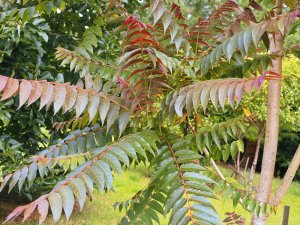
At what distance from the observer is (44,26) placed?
3178mm

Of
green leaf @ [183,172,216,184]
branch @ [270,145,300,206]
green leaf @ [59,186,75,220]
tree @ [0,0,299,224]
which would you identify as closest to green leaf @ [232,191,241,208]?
tree @ [0,0,299,224]

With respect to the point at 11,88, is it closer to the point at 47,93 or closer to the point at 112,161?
the point at 47,93

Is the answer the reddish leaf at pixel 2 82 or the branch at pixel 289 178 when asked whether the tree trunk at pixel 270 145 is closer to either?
the branch at pixel 289 178

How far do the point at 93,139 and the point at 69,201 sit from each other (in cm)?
59

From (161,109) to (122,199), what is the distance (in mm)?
4777

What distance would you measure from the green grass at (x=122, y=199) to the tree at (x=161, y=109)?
80.3 inches

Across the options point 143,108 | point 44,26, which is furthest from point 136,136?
point 44,26

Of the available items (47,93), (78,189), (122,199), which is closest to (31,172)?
(47,93)

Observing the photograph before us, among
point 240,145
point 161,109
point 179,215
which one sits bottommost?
point 179,215

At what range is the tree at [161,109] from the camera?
1232 mm

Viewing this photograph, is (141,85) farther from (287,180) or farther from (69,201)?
(287,180)

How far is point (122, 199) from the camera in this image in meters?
6.04

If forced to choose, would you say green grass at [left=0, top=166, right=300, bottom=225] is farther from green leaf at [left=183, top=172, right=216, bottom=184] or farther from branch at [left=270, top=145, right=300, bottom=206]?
green leaf at [left=183, top=172, right=216, bottom=184]

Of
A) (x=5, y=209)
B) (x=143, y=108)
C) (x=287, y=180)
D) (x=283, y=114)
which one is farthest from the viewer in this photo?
(x=283, y=114)
